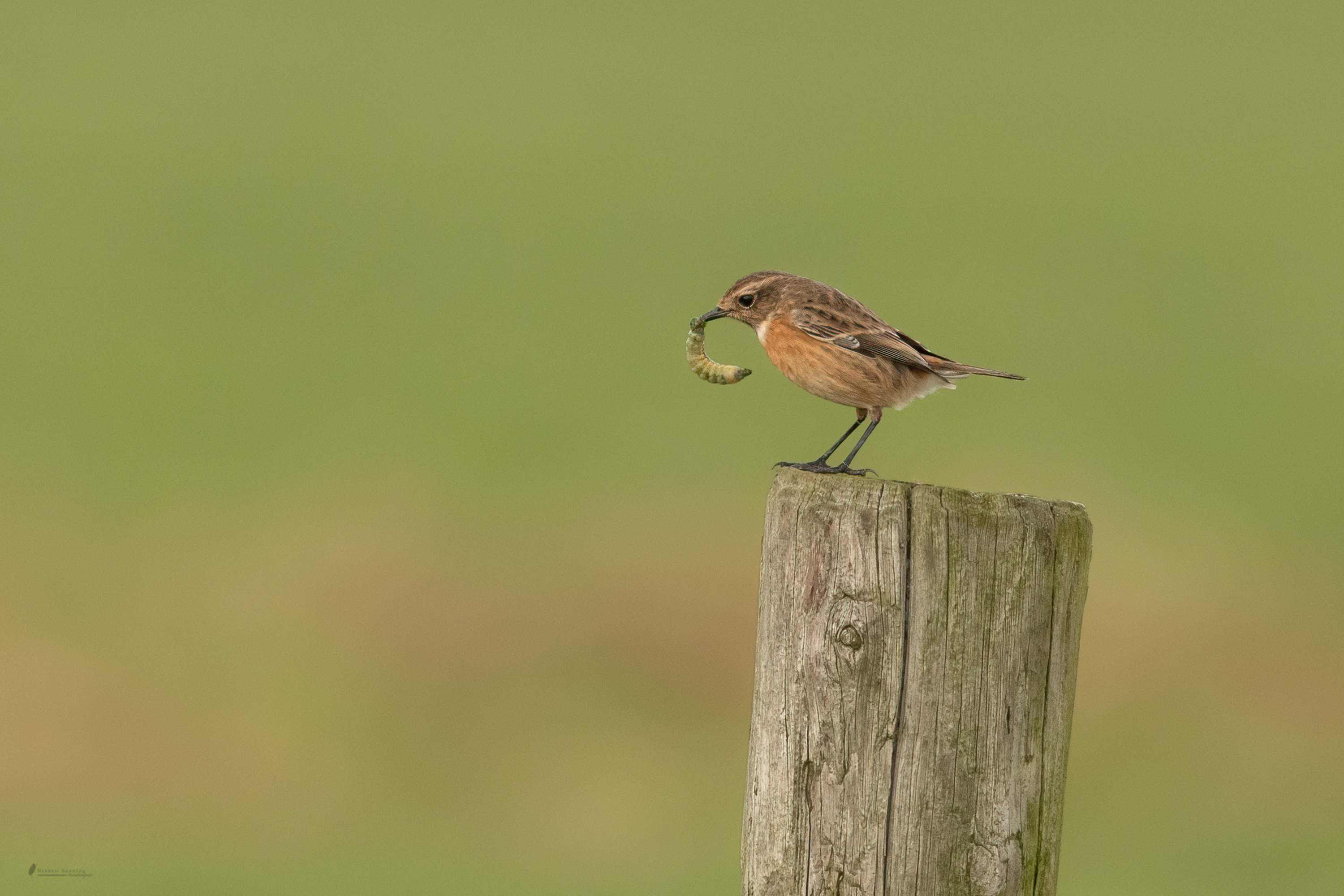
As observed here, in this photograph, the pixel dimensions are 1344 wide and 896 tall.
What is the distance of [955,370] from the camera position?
6922 mm

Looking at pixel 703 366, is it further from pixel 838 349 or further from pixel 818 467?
pixel 818 467

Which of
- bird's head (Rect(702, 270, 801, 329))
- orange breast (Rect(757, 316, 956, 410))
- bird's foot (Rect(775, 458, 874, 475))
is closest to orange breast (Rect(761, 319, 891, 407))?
orange breast (Rect(757, 316, 956, 410))

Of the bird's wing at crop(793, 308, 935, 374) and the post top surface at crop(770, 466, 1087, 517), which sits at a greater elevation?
the bird's wing at crop(793, 308, 935, 374)

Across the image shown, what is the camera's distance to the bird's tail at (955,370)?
6.80 m

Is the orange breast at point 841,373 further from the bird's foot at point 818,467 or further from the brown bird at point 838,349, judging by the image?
the bird's foot at point 818,467

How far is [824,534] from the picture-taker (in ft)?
13.8

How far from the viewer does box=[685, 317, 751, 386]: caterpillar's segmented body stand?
21.2 ft

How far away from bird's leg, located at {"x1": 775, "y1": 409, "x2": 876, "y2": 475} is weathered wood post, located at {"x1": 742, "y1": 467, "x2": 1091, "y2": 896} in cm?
47

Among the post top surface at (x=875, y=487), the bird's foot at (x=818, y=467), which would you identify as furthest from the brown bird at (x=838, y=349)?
Result: the post top surface at (x=875, y=487)

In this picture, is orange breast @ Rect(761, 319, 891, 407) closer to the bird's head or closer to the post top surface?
the bird's head

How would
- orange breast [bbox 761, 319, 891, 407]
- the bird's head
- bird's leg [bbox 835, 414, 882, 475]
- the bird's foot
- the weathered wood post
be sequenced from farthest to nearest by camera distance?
the bird's head
orange breast [bbox 761, 319, 891, 407]
bird's leg [bbox 835, 414, 882, 475]
the bird's foot
the weathered wood post

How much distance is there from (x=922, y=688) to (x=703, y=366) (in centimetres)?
278

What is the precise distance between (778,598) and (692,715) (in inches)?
341

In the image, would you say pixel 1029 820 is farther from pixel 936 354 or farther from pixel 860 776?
pixel 936 354
